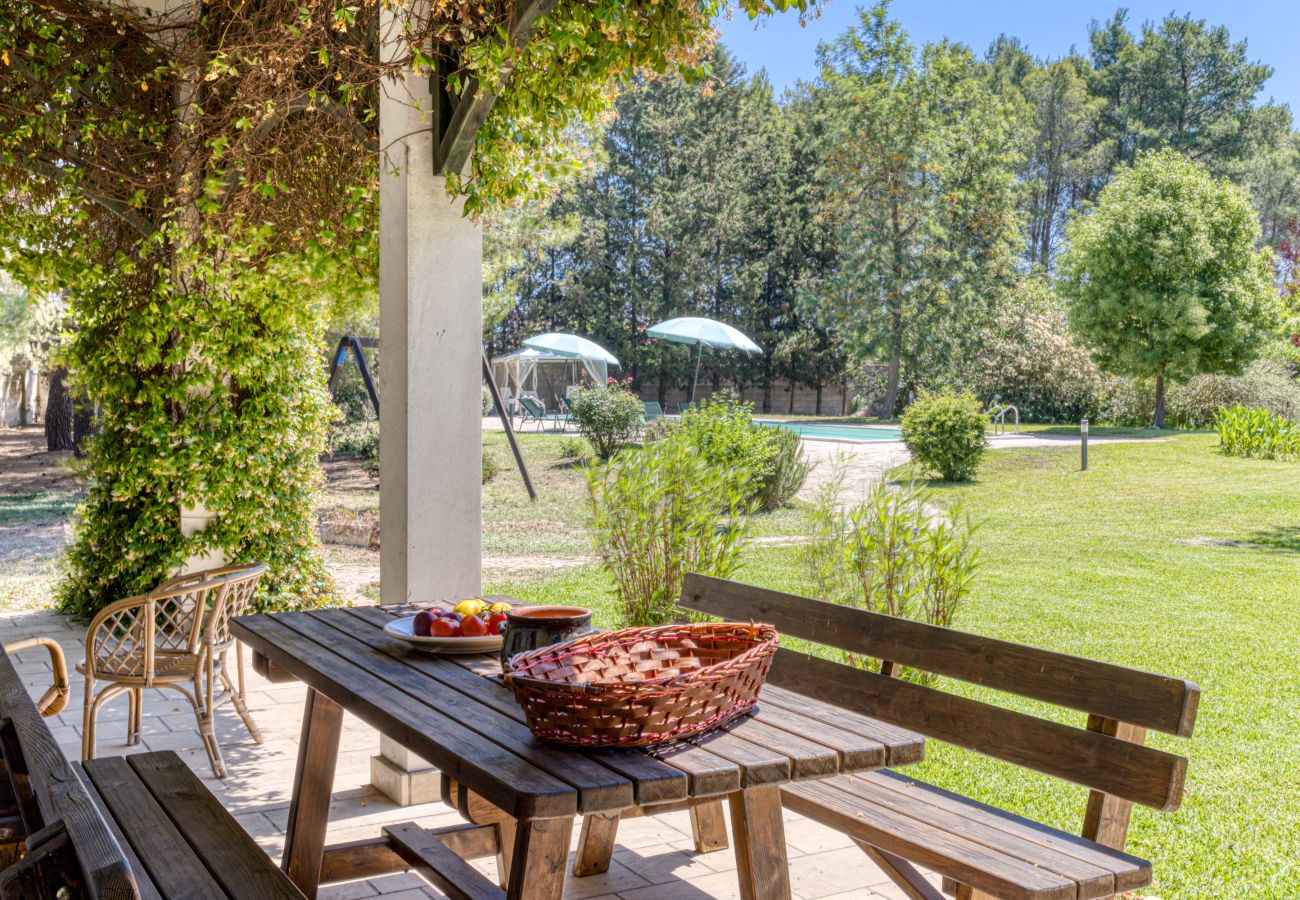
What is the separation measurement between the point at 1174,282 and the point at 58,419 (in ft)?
54.2

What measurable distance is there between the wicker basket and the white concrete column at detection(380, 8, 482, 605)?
4.56 feet

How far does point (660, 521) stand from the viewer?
195 inches

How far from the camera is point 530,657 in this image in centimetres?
171

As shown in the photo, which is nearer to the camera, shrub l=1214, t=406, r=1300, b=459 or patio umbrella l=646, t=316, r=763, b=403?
shrub l=1214, t=406, r=1300, b=459

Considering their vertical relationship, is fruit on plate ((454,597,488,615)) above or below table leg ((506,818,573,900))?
above

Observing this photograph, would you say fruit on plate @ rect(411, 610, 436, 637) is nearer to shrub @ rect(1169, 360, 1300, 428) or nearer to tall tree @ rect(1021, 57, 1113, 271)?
shrub @ rect(1169, 360, 1300, 428)

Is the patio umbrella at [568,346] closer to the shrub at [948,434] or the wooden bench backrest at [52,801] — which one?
the shrub at [948,434]

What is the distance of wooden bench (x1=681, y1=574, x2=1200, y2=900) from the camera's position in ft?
5.80

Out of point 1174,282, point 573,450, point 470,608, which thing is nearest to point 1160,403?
point 1174,282

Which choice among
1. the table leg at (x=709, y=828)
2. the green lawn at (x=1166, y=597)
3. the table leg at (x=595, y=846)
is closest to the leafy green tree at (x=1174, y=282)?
the green lawn at (x=1166, y=597)

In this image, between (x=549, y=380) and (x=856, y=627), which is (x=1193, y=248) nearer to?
(x=549, y=380)

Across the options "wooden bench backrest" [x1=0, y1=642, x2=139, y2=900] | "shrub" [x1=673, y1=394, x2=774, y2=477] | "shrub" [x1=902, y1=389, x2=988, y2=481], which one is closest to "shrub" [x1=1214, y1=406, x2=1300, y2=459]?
"shrub" [x1=902, y1=389, x2=988, y2=481]

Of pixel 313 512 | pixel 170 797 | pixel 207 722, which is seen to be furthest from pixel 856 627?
pixel 313 512

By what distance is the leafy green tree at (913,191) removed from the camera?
77.8 ft
